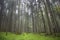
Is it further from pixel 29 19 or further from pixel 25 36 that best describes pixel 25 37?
pixel 29 19

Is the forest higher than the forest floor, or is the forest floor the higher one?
the forest

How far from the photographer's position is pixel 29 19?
11.1 feet

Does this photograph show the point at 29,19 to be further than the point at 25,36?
Yes

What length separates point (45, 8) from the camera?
→ 3434mm

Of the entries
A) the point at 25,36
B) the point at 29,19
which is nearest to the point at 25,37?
the point at 25,36

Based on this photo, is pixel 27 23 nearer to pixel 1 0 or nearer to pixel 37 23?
pixel 37 23

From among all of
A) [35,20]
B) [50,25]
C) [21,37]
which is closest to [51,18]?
[50,25]

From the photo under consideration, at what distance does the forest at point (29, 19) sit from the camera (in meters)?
3.28

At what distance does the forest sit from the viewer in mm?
3277

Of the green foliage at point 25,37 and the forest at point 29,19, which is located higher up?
the forest at point 29,19

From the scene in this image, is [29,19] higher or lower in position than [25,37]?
higher

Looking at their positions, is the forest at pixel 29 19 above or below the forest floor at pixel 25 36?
above

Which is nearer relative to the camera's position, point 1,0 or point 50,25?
point 50,25

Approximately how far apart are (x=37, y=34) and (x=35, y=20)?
0.35 m
